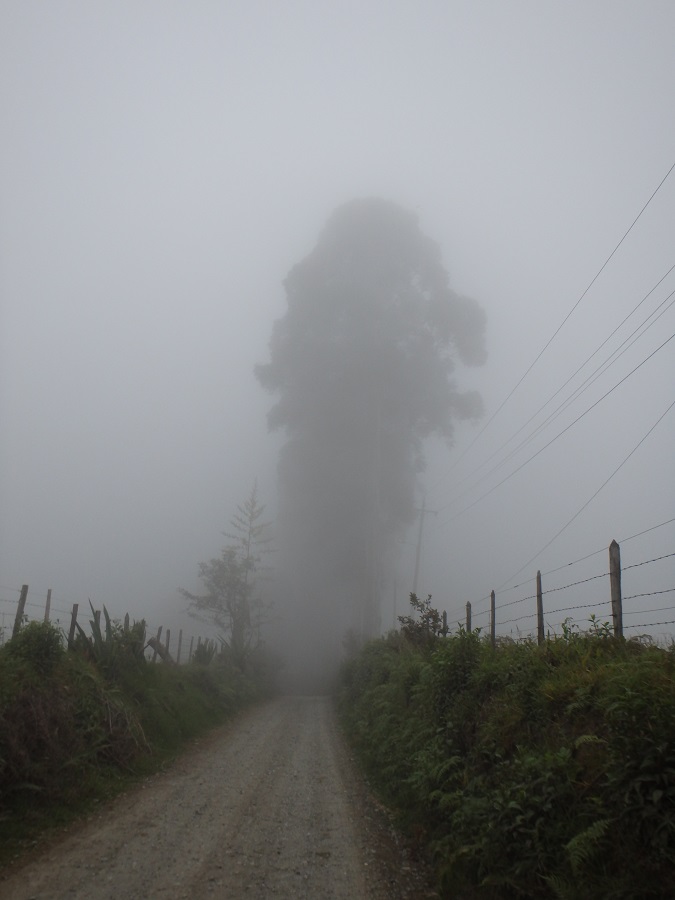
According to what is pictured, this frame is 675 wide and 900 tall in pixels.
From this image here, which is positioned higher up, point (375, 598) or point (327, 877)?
point (375, 598)

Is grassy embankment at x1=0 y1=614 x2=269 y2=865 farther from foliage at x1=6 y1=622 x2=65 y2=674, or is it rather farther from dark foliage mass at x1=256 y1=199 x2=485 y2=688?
dark foliage mass at x1=256 y1=199 x2=485 y2=688

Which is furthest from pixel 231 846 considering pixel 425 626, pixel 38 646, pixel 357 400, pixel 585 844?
pixel 357 400

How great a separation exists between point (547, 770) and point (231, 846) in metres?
3.41

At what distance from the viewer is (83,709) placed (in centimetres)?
889

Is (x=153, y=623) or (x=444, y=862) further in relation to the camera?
(x=153, y=623)

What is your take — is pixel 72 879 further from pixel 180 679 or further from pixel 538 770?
pixel 180 679

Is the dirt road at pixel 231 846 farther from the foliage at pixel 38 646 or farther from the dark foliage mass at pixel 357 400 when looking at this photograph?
the dark foliage mass at pixel 357 400

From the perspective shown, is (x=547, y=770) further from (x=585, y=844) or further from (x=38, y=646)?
(x=38, y=646)

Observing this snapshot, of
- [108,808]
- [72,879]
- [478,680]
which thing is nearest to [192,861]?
[72,879]

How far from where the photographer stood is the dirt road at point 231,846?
16.7 ft

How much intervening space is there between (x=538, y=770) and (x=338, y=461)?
38657 millimetres

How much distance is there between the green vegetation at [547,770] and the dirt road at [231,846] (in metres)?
0.60

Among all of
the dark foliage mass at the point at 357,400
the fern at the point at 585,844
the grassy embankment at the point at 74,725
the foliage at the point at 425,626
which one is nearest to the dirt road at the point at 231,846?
the grassy embankment at the point at 74,725

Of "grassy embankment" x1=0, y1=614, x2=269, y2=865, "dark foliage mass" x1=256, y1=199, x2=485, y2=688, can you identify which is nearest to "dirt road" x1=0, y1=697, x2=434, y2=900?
"grassy embankment" x1=0, y1=614, x2=269, y2=865
